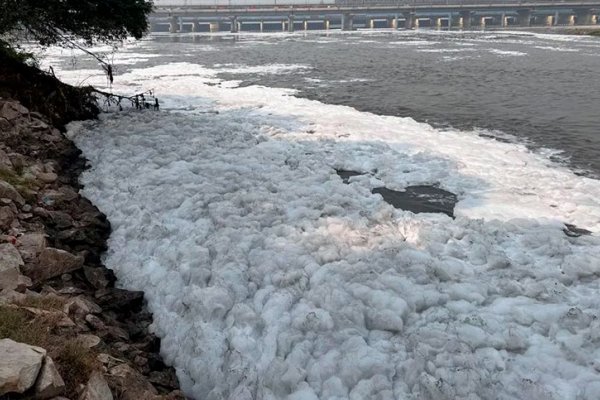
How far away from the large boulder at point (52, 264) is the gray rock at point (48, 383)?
9.07 feet

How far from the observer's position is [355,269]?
6773 mm

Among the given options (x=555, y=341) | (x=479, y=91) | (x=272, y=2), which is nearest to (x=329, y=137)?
(x=555, y=341)

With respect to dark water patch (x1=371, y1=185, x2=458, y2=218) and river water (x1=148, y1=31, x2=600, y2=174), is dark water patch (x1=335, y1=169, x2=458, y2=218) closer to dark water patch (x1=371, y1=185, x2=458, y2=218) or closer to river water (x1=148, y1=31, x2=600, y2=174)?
dark water patch (x1=371, y1=185, x2=458, y2=218)

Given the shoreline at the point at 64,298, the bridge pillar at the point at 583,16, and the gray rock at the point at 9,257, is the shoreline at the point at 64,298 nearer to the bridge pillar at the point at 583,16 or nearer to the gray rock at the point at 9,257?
the gray rock at the point at 9,257

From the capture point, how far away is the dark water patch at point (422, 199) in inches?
368

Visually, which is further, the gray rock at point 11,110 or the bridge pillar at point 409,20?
the bridge pillar at point 409,20

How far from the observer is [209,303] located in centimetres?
632

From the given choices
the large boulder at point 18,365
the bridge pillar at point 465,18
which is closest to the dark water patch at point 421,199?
the large boulder at point 18,365

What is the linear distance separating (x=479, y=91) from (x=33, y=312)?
25.0 metres

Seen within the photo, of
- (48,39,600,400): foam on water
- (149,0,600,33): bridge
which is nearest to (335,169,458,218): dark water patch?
(48,39,600,400): foam on water

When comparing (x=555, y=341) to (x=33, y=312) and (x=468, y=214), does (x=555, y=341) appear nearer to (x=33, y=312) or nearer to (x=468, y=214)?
(x=468, y=214)

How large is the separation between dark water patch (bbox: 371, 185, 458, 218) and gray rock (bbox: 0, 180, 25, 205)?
7257 mm

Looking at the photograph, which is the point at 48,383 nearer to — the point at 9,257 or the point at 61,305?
the point at 61,305

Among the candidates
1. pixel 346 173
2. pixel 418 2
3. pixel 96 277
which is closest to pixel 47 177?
pixel 96 277
